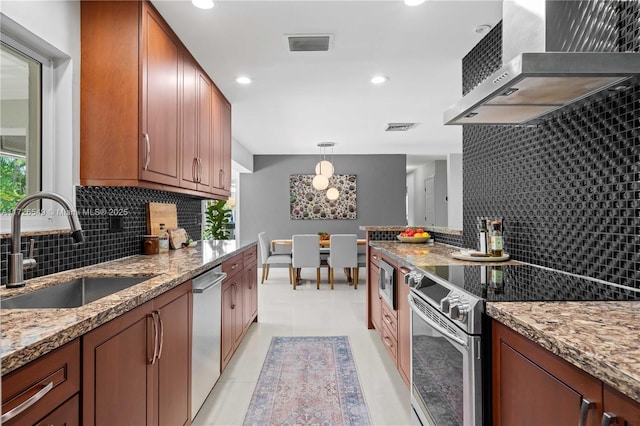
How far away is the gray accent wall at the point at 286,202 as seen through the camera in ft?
26.5

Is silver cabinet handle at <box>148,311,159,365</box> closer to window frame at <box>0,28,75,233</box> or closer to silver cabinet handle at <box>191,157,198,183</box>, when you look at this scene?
window frame at <box>0,28,75,233</box>

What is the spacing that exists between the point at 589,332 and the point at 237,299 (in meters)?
2.60

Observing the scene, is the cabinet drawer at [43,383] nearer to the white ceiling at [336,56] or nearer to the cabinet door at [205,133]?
the white ceiling at [336,56]

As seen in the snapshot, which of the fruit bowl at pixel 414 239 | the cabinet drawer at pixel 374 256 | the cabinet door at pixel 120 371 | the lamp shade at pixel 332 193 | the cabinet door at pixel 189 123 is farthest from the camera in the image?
the lamp shade at pixel 332 193

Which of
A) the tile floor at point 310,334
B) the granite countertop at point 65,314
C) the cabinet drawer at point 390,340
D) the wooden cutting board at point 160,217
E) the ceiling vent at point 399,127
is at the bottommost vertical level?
the tile floor at point 310,334

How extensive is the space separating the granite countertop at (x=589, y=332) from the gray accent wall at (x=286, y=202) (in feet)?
22.6

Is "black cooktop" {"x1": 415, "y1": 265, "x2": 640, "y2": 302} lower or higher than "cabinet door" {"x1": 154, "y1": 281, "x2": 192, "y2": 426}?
higher

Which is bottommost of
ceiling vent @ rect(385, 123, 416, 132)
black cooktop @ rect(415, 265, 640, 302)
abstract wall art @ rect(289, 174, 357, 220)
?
black cooktop @ rect(415, 265, 640, 302)

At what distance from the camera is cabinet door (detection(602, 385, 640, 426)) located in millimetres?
699

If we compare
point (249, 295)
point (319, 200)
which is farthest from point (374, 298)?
point (319, 200)

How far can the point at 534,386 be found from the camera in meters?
1.02

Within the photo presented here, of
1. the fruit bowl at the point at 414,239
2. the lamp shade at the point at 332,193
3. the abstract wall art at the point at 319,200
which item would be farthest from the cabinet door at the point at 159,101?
the abstract wall art at the point at 319,200

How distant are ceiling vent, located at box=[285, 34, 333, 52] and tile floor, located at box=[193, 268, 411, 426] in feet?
7.80

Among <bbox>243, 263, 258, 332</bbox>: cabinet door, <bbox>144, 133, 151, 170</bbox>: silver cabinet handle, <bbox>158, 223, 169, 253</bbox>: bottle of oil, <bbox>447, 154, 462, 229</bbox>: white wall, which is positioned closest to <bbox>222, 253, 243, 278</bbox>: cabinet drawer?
<bbox>243, 263, 258, 332</bbox>: cabinet door
